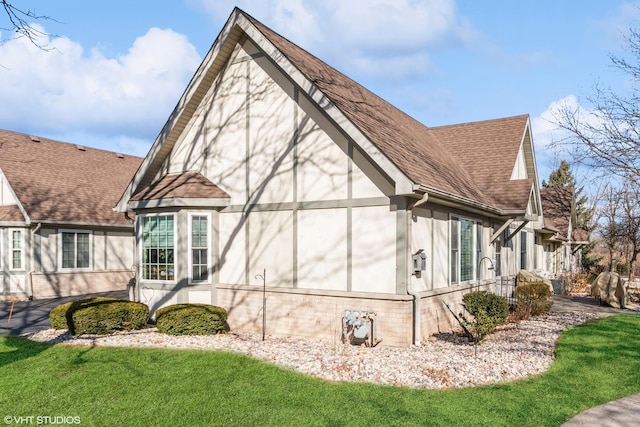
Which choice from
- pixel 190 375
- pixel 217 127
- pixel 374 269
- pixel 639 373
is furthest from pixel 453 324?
pixel 217 127

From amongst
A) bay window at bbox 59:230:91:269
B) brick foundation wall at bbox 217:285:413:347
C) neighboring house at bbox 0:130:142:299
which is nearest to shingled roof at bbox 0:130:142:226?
neighboring house at bbox 0:130:142:299

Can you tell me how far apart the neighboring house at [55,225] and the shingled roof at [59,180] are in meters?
0.04

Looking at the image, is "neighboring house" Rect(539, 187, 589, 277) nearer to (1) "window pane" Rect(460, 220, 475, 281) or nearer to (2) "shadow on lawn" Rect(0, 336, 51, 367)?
(1) "window pane" Rect(460, 220, 475, 281)

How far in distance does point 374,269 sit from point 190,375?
4563mm

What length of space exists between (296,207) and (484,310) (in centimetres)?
501

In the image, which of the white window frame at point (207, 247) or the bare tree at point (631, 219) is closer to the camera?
the white window frame at point (207, 247)

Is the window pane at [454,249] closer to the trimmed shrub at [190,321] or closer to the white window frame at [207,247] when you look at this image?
the trimmed shrub at [190,321]

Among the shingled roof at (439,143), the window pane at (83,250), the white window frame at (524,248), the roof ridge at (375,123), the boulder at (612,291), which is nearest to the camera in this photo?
the roof ridge at (375,123)

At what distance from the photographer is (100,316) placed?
12.1 metres

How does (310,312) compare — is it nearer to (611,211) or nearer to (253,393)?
(253,393)

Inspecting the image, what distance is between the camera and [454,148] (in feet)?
65.0

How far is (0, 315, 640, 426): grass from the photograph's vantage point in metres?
6.74

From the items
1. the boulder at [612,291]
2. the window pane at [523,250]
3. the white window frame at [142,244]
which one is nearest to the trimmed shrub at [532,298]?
the boulder at [612,291]

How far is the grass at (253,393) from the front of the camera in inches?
265
